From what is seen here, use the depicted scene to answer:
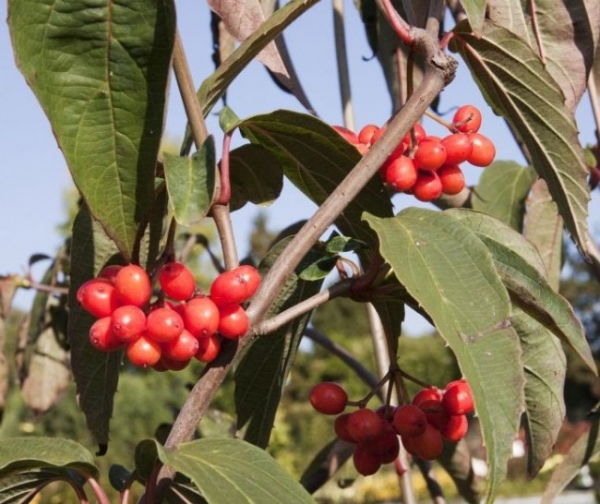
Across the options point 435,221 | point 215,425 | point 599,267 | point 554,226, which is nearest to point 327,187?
point 435,221

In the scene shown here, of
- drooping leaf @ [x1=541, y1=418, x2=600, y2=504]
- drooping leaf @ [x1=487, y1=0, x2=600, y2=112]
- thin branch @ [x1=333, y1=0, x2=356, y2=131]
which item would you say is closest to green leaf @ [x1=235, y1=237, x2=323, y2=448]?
drooping leaf @ [x1=487, y1=0, x2=600, y2=112]

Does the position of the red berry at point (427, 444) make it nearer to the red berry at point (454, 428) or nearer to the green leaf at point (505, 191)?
the red berry at point (454, 428)

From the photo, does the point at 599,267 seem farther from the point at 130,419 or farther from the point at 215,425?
the point at 130,419

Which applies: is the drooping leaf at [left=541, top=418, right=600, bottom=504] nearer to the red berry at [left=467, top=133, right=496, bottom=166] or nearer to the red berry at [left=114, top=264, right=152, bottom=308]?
the red berry at [left=467, top=133, right=496, bottom=166]

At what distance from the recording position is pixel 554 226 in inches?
57.1

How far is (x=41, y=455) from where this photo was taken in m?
0.73

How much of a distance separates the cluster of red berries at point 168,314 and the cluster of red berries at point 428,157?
0.21 m

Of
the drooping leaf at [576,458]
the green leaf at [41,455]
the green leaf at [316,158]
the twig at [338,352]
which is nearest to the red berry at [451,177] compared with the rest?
the green leaf at [316,158]

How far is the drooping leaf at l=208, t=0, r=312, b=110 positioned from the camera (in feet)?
3.17

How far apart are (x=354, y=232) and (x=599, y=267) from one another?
53 cm

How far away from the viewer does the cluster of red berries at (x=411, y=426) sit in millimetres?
918

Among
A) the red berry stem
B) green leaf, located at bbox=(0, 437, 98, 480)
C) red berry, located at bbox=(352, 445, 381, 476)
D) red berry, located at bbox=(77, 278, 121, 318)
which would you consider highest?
the red berry stem

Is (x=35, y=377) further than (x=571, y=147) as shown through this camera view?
Yes

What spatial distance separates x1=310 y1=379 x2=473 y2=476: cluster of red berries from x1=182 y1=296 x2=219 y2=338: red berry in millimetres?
276
